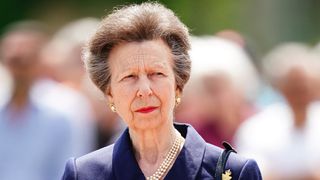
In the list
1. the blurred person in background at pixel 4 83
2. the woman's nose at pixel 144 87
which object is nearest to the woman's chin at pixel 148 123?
the woman's nose at pixel 144 87

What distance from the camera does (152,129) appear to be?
6.27 metres

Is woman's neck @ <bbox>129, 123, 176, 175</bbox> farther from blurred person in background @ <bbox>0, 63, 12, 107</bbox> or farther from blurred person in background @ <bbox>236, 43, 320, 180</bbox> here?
blurred person in background @ <bbox>0, 63, 12, 107</bbox>

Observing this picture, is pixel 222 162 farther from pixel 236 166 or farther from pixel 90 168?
pixel 90 168

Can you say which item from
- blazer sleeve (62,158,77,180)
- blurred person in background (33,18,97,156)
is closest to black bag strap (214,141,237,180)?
blazer sleeve (62,158,77,180)

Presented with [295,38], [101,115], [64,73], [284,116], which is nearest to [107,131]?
[101,115]

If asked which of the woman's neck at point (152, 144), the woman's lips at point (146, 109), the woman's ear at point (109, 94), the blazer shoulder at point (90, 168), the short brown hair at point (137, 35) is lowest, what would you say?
the blazer shoulder at point (90, 168)

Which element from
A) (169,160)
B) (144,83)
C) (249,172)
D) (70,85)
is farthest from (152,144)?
(70,85)

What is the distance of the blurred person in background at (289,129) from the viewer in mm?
8961

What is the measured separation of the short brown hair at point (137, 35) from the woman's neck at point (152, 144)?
0.76 feet

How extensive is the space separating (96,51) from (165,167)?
25.4 inches

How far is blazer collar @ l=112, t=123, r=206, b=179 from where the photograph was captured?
6.27 metres

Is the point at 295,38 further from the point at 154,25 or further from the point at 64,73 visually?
the point at 154,25

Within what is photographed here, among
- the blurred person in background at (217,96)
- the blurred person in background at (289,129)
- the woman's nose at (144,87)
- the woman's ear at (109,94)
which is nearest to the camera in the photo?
the woman's nose at (144,87)

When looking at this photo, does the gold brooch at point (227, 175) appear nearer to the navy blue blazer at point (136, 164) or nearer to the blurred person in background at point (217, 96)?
the navy blue blazer at point (136, 164)
